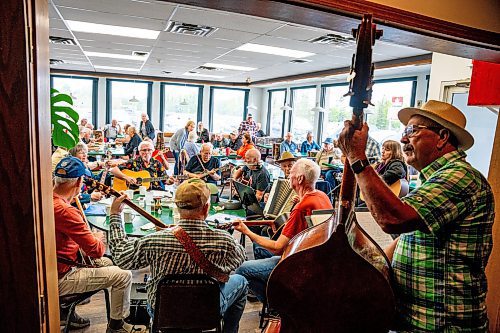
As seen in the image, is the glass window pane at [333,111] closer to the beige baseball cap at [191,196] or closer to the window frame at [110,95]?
the window frame at [110,95]

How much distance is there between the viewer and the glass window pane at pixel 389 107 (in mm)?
8422

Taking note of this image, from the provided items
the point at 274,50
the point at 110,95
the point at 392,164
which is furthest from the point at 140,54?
the point at 110,95

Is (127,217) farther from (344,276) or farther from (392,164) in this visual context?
(392,164)

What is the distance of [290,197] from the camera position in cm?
357

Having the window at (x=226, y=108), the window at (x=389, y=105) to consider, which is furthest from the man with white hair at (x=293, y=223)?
the window at (x=226, y=108)

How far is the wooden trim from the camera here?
117 cm

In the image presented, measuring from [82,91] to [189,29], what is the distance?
9238mm

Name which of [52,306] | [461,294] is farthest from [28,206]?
[461,294]

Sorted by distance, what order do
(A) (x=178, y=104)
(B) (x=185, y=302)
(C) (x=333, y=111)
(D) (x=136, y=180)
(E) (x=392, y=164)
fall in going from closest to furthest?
(B) (x=185, y=302), (E) (x=392, y=164), (D) (x=136, y=180), (C) (x=333, y=111), (A) (x=178, y=104)

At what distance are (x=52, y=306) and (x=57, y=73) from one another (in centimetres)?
1296

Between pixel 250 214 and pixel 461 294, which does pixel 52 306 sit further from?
pixel 250 214

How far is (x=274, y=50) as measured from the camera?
634cm

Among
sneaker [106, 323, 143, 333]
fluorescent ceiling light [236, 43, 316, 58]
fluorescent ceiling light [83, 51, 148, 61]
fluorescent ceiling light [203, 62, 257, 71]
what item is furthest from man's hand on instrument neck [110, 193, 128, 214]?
fluorescent ceiling light [203, 62, 257, 71]

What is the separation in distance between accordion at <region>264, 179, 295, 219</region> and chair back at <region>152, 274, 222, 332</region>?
5.60 feet
